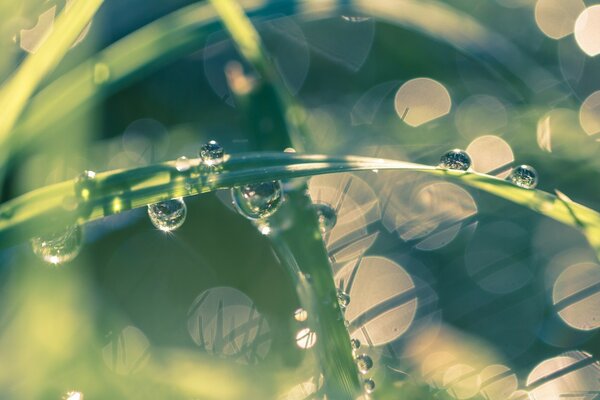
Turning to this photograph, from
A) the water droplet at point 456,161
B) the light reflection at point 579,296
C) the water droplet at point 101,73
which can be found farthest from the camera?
the light reflection at point 579,296

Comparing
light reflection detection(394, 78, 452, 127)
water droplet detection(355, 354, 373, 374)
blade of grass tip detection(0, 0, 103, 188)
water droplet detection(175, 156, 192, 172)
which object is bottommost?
water droplet detection(355, 354, 373, 374)

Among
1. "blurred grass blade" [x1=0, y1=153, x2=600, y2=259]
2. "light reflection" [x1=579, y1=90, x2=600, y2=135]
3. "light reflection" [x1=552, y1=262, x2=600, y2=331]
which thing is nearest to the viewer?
"blurred grass blade" [x1=0, y1=153, x2=600, y2=259]

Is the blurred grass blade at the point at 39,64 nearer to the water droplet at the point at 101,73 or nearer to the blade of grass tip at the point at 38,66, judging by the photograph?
the blade of grass tip at the point at 38,66

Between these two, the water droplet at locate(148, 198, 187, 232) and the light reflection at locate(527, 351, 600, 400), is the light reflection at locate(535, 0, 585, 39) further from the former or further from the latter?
the water droplet at locate(148, 198, 187, 232)

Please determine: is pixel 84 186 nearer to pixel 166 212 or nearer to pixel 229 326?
pixel 166 212

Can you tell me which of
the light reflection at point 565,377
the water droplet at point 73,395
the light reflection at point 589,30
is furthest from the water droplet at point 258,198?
the light reflection at point 589,30

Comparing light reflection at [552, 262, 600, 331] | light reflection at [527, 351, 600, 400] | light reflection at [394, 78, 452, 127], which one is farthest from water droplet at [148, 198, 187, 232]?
light reflection at [394, 78, 452, 127]

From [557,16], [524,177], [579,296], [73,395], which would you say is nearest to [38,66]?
[73,395]
